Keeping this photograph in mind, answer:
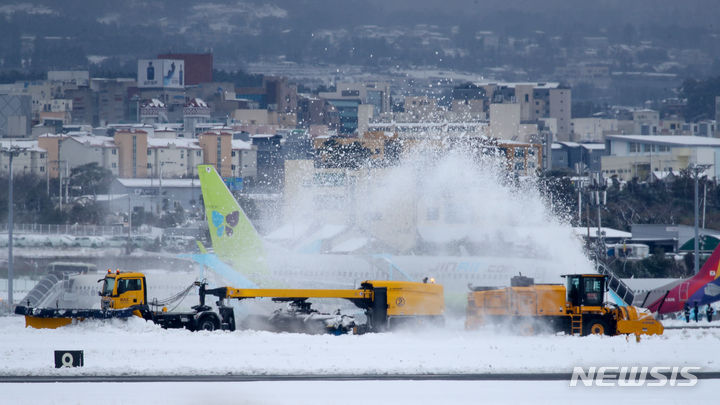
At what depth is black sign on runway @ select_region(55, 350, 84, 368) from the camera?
28344 millimetres

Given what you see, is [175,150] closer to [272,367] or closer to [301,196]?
[301,196]

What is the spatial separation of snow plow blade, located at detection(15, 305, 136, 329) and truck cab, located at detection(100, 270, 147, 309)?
71.0 inches

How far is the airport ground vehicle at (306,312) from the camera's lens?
35.9 metres

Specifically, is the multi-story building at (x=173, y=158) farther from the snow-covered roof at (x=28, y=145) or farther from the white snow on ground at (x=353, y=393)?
the white snow on ground at (x=353, y=393)

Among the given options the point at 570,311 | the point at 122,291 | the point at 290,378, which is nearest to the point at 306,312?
the point at 122,291

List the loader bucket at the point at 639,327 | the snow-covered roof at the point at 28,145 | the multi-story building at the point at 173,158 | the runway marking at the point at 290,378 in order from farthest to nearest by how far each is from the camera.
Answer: the multi-story building at the point at 173,158 < the snow-covered roof at the point at 28,145 < the loader bucket at the point at 639,327 < the runway marking at the point at 290,378

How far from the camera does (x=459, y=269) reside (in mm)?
47781

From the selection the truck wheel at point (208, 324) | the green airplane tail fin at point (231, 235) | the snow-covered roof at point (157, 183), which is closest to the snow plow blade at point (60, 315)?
the truck wheel at point (208, 324)

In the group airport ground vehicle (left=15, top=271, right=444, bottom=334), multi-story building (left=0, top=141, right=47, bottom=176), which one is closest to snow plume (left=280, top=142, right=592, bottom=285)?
airport ground vehicle (left=15, top=271, right=444, bottom=334)

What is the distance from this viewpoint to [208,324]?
35.8m

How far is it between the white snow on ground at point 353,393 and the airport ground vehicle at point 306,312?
9522 mm

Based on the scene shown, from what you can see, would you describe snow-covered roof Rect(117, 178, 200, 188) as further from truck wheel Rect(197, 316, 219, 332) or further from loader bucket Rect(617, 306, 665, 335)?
loader bucket Rect(617, 306, 665, 335)

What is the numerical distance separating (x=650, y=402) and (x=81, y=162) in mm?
141815

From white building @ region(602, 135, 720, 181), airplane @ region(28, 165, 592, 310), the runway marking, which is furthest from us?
white building @ region(602, 135, 720, 181)
